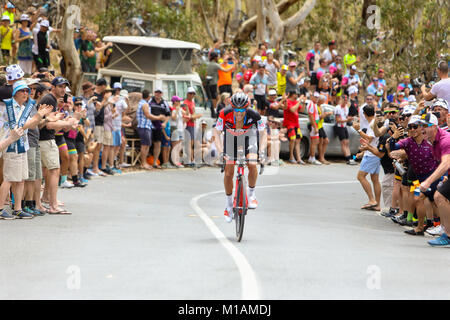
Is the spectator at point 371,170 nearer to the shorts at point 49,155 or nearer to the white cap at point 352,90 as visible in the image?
the shorts at point 49,155

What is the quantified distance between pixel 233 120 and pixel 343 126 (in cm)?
1541

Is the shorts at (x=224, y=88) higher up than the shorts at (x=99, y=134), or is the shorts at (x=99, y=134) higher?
the shorts at (x=224, y=88)

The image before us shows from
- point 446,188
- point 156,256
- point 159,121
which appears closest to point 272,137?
point 159,121

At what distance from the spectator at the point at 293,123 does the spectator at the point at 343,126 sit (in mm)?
1667

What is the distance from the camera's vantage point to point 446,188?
39.9 ft

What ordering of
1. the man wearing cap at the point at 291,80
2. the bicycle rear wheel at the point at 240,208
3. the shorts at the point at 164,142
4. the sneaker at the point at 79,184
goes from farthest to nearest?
the man wearing cap at the point at 291,80
the shorts at the point at 164,142
the sneaker at the point at 79,184
the bicycle rear wheel at the point at 240,208

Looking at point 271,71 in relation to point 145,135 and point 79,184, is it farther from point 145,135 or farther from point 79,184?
point 79,184

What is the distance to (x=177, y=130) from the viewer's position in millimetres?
23609

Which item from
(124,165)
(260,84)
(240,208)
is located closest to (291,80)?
(260,84)

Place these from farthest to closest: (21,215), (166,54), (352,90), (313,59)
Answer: (313,59) → (352,90) → (166,54) → (21,215)

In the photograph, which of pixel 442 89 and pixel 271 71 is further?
pixel 271 71

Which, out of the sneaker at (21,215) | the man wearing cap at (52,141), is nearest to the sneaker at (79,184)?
the man wearing cap at (52,141)

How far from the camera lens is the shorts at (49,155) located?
14680mm

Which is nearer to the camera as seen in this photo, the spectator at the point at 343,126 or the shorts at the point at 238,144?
the shorts at the point at 238,144
